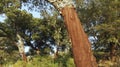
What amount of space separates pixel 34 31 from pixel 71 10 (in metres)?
31.3

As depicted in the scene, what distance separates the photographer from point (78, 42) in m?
7.43

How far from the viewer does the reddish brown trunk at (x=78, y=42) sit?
23.9 feet

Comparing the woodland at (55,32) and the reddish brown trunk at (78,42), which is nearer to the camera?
the reddish brown trunk at (78,42)

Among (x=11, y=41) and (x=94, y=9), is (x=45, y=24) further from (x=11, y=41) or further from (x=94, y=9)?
(x=94, y=9)

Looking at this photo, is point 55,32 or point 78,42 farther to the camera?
point 55,32

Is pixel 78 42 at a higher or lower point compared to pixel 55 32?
higher

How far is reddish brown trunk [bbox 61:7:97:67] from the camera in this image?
728 cm

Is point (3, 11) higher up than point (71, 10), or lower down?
lower down

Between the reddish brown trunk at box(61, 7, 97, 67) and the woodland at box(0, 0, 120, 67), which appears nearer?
the reddish brown trunk at box(61, 7, 97, 67)

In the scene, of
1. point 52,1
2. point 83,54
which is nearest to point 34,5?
point 52,1

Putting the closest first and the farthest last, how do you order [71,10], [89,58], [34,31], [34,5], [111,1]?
[89,58]
[71,10]
[34,5]
[111,1]
[34,31]

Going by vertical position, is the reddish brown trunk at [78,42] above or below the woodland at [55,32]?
above

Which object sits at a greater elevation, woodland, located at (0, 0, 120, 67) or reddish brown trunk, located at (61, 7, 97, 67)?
reddish brown trunk, located at (61, 7, 97, 67)

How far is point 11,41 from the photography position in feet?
119
